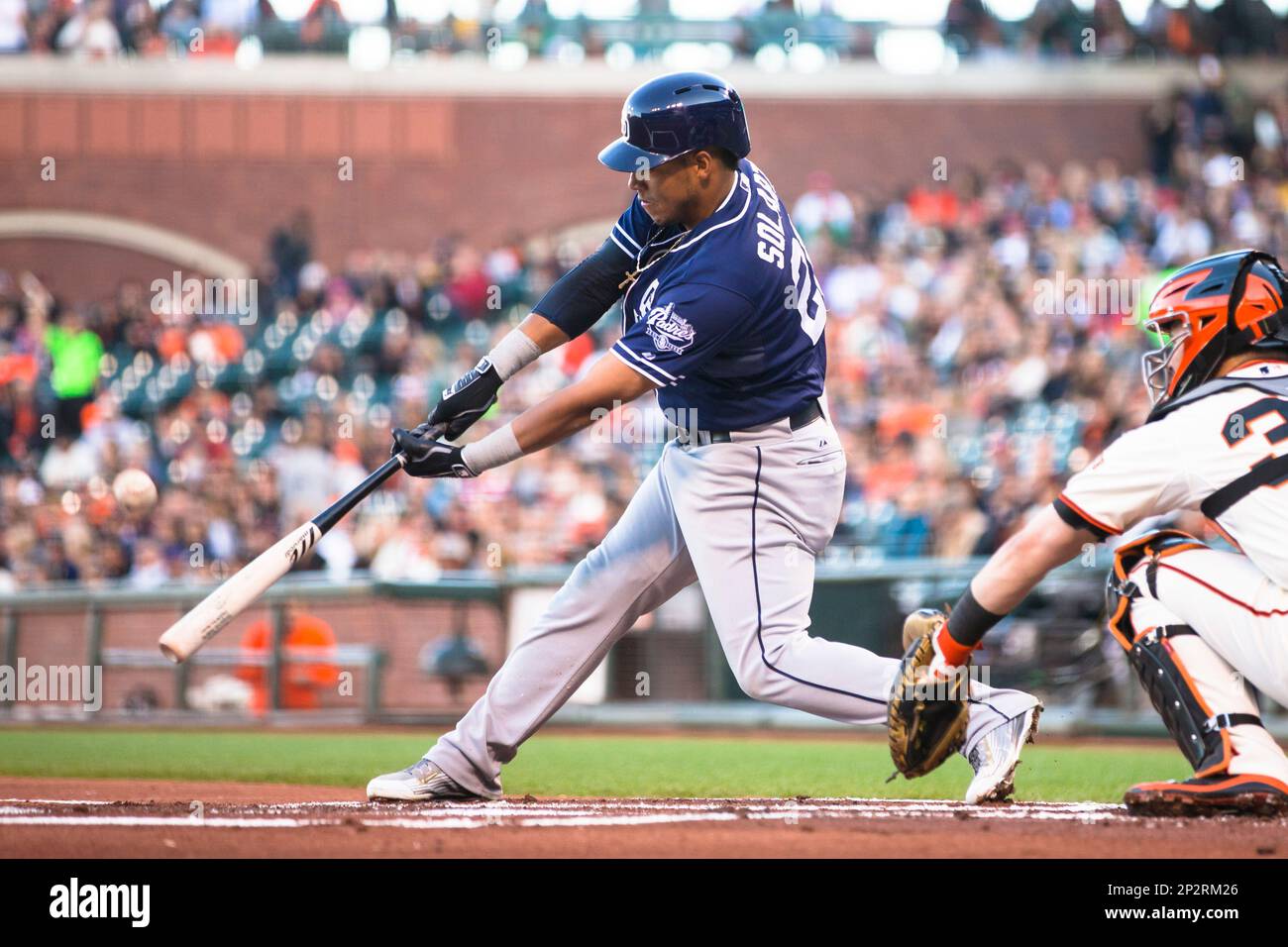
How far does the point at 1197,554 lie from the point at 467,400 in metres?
2.04

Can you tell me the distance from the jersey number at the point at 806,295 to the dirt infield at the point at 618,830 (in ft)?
4.25

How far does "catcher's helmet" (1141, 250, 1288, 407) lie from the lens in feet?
13.2

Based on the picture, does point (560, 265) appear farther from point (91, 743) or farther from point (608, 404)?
point (608, 404)

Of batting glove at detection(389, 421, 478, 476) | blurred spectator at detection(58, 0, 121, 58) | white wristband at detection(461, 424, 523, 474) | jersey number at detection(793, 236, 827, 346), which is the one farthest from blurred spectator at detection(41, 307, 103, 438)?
jersey number at detection(793, 236, 827, 346)

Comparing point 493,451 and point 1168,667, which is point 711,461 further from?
point 1168,667

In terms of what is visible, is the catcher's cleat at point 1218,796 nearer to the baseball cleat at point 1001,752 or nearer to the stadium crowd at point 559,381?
the baseball cleat at point 1001,752

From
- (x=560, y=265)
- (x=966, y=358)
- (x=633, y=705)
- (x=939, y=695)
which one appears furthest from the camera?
(x=560, y=265)

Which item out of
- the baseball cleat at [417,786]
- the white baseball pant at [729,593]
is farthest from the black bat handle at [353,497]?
the baseball cleat at [417,786]

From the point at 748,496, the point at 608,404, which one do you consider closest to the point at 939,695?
the point at 748,496

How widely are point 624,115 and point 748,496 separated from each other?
107 cm

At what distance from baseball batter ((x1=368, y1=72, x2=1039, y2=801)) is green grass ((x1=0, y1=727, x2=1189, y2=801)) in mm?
1173

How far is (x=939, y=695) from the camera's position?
4094 millimetres

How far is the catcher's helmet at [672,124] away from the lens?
4.27m

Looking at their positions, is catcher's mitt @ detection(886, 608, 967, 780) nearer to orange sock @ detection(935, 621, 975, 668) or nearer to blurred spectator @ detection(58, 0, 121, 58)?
orange sock @ detection(935, 621, 975, 668)
